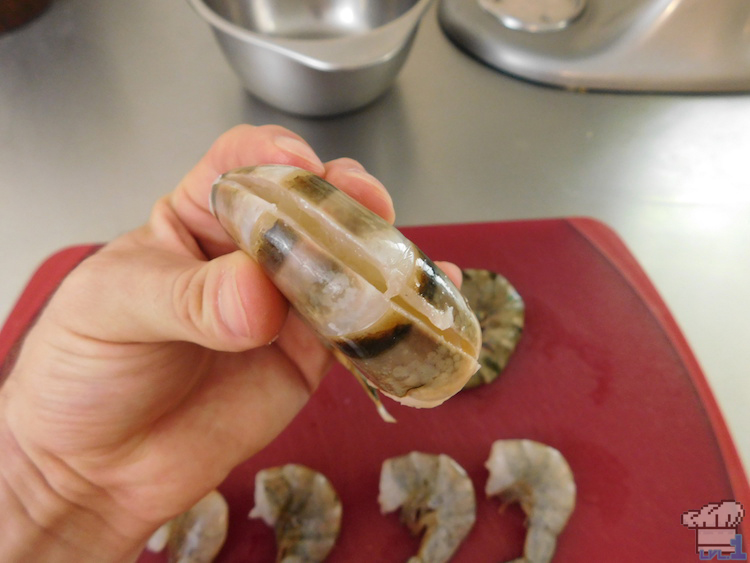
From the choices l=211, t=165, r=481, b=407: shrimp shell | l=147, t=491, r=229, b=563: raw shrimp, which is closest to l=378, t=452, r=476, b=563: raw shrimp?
l=147, t=491, r=229, b=563: raw shrimp

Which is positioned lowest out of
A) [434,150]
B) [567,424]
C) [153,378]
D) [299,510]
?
[567,424]

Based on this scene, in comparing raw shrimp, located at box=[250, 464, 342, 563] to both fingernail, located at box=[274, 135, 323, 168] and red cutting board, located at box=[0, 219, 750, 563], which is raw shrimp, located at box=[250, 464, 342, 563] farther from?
fingernail, located at box=[274, 135, 323, 168]

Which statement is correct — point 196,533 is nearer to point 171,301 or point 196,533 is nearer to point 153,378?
point 153,378

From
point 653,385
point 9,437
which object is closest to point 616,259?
point 653,385

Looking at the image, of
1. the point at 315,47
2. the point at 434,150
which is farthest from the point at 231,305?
the point at 434,150

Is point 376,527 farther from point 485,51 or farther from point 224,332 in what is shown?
point 485,51

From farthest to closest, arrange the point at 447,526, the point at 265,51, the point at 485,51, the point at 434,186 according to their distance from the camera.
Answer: the point at 485,51 < the point at 434,186 < the point at 265,51 < the point at 447,526
